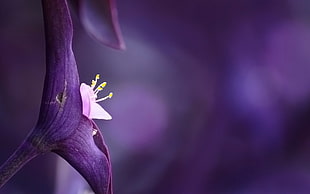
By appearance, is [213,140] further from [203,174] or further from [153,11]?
[153,11]

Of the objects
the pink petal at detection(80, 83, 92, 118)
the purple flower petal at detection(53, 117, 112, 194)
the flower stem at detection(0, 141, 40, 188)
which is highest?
the pink petal at detection(80, 83, 92, 118)

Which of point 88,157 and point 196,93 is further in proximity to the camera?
point 196,93

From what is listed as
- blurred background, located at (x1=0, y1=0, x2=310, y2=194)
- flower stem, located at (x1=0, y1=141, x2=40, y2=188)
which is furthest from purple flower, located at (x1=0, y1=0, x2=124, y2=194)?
blurred background, located at (x1=0, y1=0, x2=310, y2=194)

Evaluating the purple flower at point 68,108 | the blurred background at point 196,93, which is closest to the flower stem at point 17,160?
the purple flower at point 68,108

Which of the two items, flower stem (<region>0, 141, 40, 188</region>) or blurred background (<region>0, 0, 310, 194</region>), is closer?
flower stem (<region>0, 141, 40, 188</region>)

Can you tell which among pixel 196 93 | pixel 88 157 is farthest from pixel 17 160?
pixel 196 93

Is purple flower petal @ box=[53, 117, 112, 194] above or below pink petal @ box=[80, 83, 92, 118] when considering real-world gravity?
below

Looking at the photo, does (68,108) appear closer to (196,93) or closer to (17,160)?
(17,160)

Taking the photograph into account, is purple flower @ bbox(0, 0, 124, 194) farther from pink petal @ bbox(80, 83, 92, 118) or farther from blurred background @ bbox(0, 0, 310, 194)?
blurred background @ bbox(0, 0, 310, 194)
